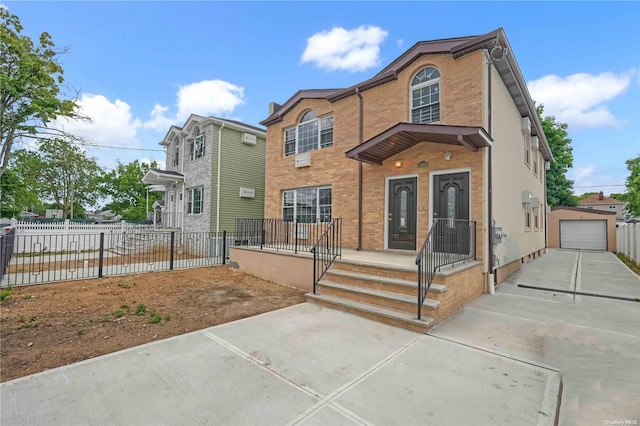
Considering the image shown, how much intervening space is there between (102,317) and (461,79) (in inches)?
362

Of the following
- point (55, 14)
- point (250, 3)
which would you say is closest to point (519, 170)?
point (250, 3)

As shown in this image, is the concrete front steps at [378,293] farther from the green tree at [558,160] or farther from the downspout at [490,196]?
the green tree at [558,160]

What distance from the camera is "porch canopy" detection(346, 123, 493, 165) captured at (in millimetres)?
6246

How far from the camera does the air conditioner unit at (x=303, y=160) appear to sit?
10.8m

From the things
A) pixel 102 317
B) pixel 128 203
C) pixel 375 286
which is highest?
pixel 128 203

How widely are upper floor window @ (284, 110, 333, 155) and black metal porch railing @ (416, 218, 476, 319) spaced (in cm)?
545

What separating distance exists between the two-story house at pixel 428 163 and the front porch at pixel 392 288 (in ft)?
0.16

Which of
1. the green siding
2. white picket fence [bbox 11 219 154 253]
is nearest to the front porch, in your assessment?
the green siding

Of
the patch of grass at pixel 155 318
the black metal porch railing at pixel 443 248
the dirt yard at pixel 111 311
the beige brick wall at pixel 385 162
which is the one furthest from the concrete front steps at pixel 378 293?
the patch of grass at pixel 155 318

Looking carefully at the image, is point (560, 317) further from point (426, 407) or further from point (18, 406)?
point (18, 406)

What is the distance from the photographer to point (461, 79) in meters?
7.19

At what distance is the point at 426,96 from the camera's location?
26.3 ft

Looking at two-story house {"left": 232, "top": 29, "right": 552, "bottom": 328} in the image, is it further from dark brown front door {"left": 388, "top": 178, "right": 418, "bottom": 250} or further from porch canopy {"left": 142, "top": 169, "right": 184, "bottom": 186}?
porch canopy {"left": 142, "top": 169, "right": 184, "bottom": 186}

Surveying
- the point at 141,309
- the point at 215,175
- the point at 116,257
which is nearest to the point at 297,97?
the point at 215,175
